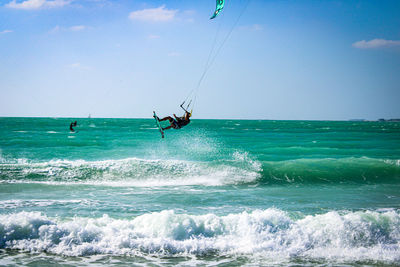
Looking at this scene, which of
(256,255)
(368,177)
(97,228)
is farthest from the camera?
(368,177)

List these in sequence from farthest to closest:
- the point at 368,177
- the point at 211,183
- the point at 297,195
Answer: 1. the point at 368,177
2. the point at 211,183
3. the point at 297,195

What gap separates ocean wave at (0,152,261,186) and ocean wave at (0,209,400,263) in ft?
20.5

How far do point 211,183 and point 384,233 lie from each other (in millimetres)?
7710

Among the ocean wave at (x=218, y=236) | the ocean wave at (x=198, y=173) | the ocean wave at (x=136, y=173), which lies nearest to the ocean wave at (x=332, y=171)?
the ocean wave at (x=198, y=173)

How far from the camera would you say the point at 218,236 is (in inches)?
313

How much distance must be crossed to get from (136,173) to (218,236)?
362 inches

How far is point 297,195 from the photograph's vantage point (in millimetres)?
12367

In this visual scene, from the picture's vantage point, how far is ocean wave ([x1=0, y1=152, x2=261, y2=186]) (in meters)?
15.1

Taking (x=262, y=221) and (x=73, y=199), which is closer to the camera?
(x=262, y=221)

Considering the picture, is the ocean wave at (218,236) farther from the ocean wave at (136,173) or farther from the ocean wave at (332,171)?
the ocean wave at (332,171)

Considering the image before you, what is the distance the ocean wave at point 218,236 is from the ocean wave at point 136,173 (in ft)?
20.5

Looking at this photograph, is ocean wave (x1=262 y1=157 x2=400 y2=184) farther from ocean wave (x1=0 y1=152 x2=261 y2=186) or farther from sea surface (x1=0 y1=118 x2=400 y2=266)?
ocean wave (x1=0 y1=152 x2=261 y2=186)

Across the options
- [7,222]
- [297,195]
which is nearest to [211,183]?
[297,195]

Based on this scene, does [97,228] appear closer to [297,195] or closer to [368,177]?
[297,195]
